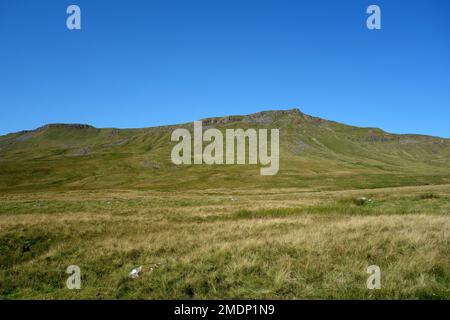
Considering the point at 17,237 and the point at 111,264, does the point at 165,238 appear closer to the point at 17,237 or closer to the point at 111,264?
the point at 111,264

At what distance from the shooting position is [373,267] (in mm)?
9930

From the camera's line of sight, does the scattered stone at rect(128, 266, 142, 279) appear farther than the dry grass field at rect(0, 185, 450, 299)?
Yes

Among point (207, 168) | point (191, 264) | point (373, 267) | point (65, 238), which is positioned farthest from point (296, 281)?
point (207, 168)

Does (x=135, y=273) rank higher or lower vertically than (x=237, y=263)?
lower

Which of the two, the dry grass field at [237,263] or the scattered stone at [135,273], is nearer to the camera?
the dry grass field at [237,263]

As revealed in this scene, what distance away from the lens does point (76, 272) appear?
1056 cm

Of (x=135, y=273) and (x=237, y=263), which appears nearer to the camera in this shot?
(x=135, y=273)
